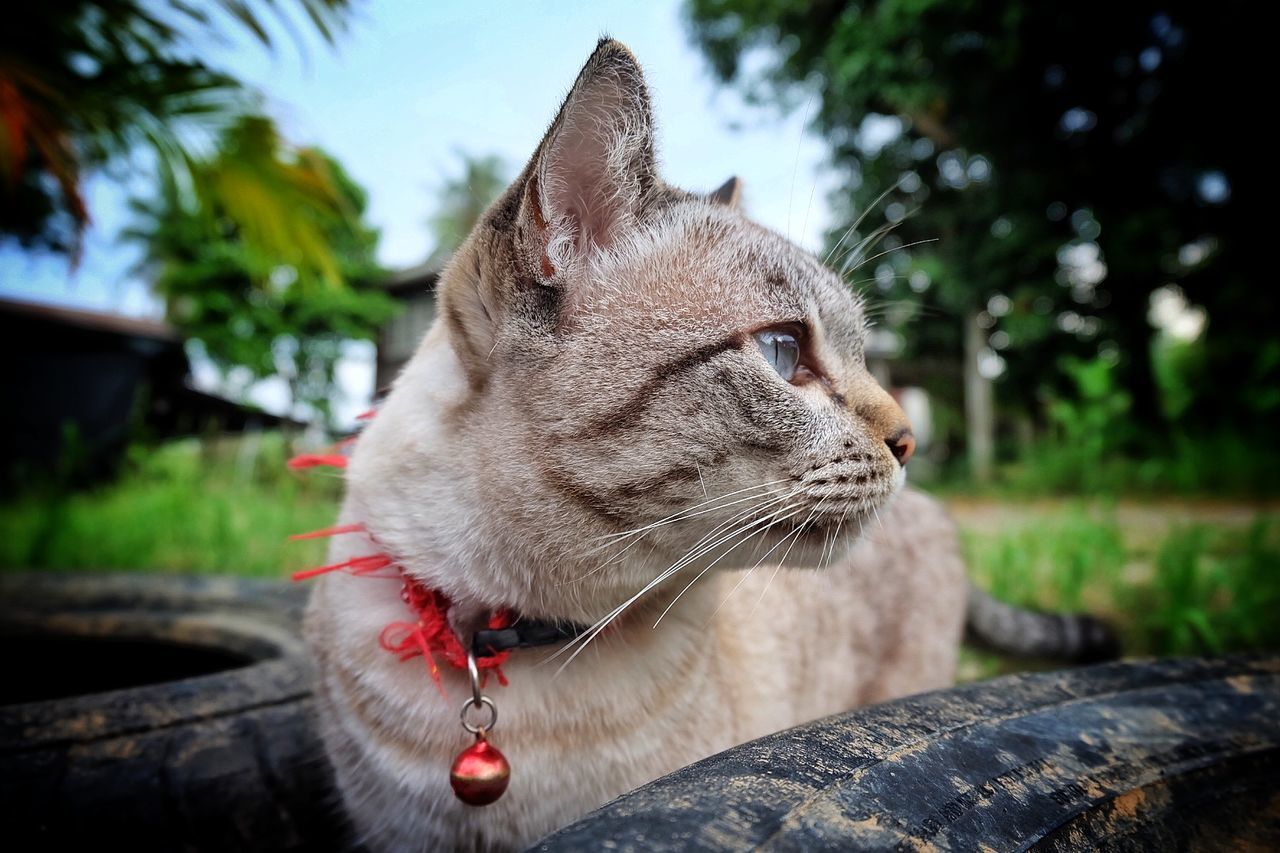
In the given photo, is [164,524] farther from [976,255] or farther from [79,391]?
[976,255]

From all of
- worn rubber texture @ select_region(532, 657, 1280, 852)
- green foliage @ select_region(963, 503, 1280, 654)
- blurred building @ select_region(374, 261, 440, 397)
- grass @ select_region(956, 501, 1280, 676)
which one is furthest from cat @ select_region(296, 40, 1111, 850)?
blurred building @ select_region(374, 261, 440, 397)

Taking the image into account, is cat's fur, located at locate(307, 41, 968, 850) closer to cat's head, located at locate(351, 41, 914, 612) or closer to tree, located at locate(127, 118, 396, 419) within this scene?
cat's head, located at locate(351, 41, 914, 612)

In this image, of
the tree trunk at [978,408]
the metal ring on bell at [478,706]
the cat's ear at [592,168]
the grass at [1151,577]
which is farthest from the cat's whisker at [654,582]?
the tree trunk at [978,408]

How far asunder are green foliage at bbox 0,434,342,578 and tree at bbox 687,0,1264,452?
12.0 feet

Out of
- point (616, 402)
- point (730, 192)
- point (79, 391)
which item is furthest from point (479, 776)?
point (79, 391)

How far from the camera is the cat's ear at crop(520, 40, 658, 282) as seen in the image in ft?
3.67

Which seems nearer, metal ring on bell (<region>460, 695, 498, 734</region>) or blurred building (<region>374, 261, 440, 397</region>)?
metal ring on bell (<region>460, 695, 498, 734</region>)

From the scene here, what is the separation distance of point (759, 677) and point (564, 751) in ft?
1.76

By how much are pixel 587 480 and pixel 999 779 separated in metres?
0.67

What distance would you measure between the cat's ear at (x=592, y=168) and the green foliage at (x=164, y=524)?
2262mm

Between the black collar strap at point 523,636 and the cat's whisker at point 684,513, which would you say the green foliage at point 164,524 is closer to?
the black collar strap at point 523,636

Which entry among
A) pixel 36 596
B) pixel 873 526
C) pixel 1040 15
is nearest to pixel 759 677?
pixel 873 526

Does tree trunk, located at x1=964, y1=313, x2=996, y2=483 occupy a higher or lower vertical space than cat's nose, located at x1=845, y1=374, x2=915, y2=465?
higher

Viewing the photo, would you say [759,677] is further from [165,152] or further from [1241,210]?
[1241,210]
